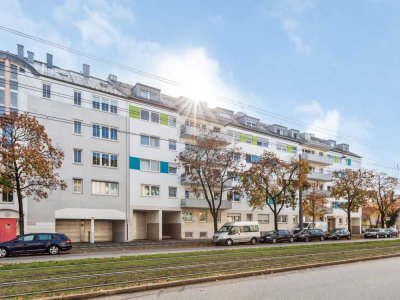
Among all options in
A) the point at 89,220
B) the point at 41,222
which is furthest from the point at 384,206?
the point at 41,222

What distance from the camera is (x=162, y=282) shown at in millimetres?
12391

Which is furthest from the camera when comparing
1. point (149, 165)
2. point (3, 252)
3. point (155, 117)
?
point (155, 117)

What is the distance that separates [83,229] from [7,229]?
7.43 m

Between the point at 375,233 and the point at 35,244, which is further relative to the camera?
the point at 375,233

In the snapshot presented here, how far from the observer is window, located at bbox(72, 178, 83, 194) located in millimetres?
40078

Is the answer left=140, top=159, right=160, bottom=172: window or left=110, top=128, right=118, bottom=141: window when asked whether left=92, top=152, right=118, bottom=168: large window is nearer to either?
left=110, top=128, right=118, bottom=141: window

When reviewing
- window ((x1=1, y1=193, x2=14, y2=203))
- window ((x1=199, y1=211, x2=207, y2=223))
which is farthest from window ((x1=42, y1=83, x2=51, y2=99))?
window ((x1=199, y1=211, x2=207, y2=223))

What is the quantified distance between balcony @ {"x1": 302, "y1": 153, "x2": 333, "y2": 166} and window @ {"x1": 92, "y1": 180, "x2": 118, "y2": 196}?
31398 millimetres

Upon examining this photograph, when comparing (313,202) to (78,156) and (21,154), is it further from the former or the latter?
(21,154)

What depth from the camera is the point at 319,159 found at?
66812 millimetres

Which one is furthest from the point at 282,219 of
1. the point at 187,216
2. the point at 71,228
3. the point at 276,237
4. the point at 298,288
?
the point at 298,288

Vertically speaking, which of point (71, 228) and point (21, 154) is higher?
point (21, 154)

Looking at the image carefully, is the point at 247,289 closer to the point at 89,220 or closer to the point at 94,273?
the point at 94,273

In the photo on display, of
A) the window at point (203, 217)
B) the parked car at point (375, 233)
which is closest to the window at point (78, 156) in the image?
the window at point (203, 217)
